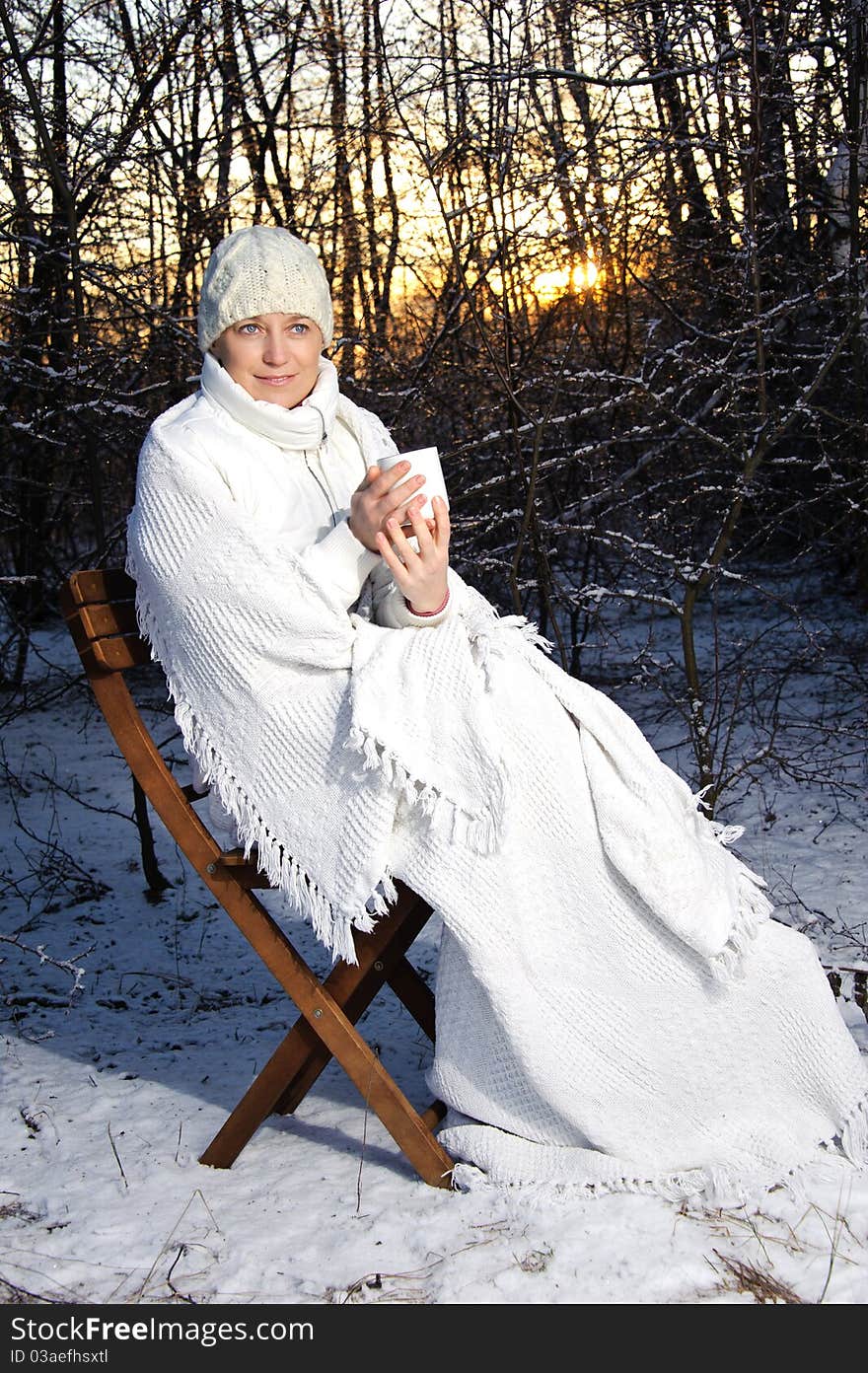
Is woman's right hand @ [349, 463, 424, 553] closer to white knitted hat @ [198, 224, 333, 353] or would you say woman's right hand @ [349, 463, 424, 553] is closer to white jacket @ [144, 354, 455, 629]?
white jacket @ [144, 354, 455, 629]

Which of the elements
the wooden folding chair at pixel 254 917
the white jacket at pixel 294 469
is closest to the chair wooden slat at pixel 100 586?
the wooden folding chair at pixel 254 917

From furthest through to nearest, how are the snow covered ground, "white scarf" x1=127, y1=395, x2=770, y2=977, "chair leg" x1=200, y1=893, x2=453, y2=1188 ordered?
"chair leg" x1=200, y1=893, x2=453, y2=1188
"white scarf" x1=127, y1=395, x2=770, y2=977
the snow covered ground

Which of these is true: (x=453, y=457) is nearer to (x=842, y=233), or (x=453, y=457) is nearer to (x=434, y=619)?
(x=842, y=233)

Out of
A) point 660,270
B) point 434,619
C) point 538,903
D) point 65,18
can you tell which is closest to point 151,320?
point 65,18

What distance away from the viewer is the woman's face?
240 centimetres

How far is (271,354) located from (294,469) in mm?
217

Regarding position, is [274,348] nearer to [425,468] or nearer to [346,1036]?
[425,468]

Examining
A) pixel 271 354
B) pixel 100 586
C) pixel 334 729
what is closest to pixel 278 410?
pixel 271 354

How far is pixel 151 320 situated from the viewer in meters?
4.91

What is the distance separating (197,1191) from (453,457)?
323cm

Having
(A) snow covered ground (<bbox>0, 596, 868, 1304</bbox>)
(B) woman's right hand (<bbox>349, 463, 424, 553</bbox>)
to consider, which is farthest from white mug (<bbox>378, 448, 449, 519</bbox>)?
(A) snow covered ground (<bbox>0, 596, 868, 1304</bbox>)

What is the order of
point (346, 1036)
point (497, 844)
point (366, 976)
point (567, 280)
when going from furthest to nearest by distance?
point (567, 280), point (366, 976), point (346, 1036), point (497, 844)

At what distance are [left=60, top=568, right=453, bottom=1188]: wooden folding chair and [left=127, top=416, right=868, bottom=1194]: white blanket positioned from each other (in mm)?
77

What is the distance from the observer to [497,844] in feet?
6.96
